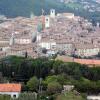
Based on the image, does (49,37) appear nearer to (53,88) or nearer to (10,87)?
(10,87)

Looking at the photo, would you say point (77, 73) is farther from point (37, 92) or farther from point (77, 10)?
point (77, 10)

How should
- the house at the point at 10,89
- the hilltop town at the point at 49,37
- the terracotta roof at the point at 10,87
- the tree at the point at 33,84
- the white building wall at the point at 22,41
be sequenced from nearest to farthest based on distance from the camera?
the house at the point at 10,89 < the terracotta roof at the point at 10,87 < the tree at the point at 33,84 < the hilltop town at the point at 49,37 < the white building wall at the point at 22,41

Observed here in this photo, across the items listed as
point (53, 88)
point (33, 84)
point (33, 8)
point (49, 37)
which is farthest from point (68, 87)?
point (33, 8)

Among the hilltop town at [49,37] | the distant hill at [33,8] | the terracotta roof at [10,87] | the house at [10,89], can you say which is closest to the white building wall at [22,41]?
the hilltop town at [49,37]

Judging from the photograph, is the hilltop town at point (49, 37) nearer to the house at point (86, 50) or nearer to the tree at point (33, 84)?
the house at point (86, 50)

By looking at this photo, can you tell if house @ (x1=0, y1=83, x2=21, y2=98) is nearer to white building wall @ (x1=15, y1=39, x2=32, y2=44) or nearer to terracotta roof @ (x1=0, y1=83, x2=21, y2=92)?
terracotta roof @ (x1=0, y1=83, x2=21, y2=92)

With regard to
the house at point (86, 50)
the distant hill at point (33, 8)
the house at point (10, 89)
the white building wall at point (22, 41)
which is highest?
the distant hill at point (33, 8)

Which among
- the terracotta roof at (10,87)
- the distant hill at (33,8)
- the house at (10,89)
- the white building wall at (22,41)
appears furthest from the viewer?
the distant hill at (33,8)
